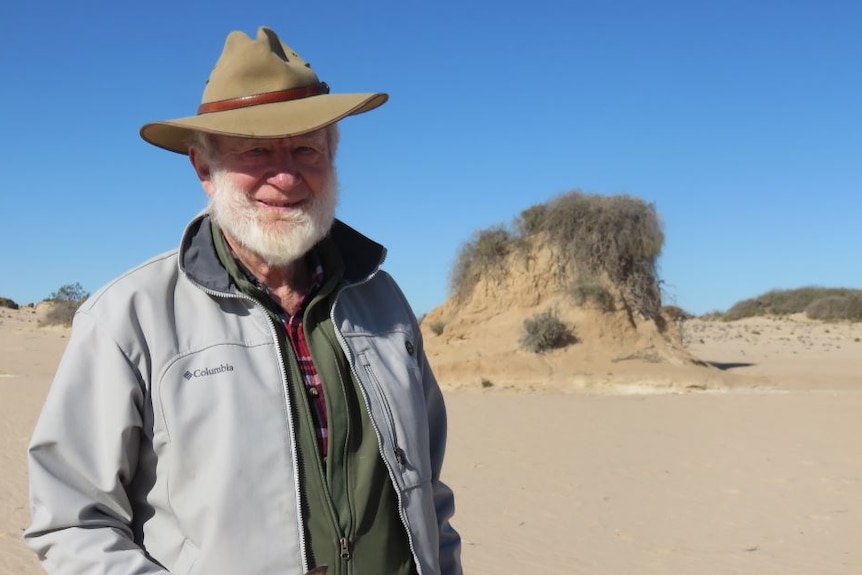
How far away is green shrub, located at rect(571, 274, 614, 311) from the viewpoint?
64.5ft

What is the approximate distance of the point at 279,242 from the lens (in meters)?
2.19

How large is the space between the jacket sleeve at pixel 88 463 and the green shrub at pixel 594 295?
18.3 metres

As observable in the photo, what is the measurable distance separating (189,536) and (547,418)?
39.3 ft

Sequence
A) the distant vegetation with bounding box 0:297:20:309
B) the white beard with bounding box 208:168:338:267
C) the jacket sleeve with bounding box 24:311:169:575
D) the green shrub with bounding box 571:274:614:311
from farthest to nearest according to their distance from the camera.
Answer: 1. the distant vegetation with bounding box 0:297:20:309
2. the green shrub with bounding box 571:274:614:311
3. the white beard with bounding box 208:168:338:267
4. the jacket sleeve with bounding box 24:311:169:575

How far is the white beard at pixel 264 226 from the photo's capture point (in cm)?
219

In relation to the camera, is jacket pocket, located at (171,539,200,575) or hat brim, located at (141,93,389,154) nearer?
jacket pocket, located at (171,539,200,575)

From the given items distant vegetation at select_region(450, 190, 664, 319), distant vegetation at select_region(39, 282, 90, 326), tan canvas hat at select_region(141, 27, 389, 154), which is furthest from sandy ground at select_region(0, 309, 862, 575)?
distant vegetation at select_region(39, 282, 90, 326)

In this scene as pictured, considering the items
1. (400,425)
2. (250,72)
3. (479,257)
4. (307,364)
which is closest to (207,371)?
(307,364)

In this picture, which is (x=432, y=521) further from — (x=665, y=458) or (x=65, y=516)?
(x=665, y=458)

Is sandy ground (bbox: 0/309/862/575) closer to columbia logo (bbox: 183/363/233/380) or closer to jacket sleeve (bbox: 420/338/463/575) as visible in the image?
jacket sleeve (bbox: 420/338/463/575)

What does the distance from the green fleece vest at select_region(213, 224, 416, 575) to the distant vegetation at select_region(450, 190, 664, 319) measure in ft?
59.1

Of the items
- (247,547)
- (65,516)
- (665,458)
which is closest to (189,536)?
(247,547)

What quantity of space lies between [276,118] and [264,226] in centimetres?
27

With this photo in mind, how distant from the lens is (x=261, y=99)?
218 centimetres
